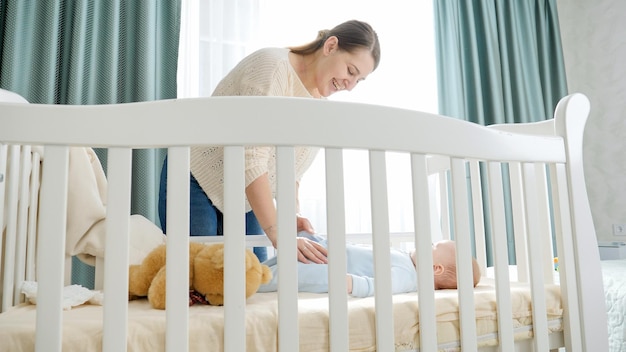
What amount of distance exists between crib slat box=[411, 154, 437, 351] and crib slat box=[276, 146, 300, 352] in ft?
0.63

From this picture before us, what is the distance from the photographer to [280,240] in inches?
25.1

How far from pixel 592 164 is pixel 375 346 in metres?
2.69

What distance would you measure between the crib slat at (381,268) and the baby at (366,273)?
0.16 meters

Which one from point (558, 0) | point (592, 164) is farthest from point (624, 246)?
point (558, 0)

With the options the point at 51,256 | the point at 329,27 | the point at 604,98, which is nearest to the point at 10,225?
the point at 51,256

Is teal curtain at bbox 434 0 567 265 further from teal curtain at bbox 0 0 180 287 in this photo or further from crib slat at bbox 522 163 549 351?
crib slat at bbox 522 163 549 351

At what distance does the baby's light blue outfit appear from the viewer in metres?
0.90

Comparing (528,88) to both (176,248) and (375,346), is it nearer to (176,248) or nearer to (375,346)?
(375,346)

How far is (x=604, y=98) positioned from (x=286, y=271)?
9.47ft

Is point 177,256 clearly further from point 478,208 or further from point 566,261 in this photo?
point 478,208

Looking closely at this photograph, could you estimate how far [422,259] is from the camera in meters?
0.72

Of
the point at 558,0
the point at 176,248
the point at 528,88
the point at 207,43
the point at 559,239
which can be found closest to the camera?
the point at 176,248

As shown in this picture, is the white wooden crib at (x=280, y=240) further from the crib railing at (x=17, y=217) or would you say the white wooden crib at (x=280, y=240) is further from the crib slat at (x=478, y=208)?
the crib slat at (x=478, y=208)

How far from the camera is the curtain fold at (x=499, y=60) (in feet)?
8.66
